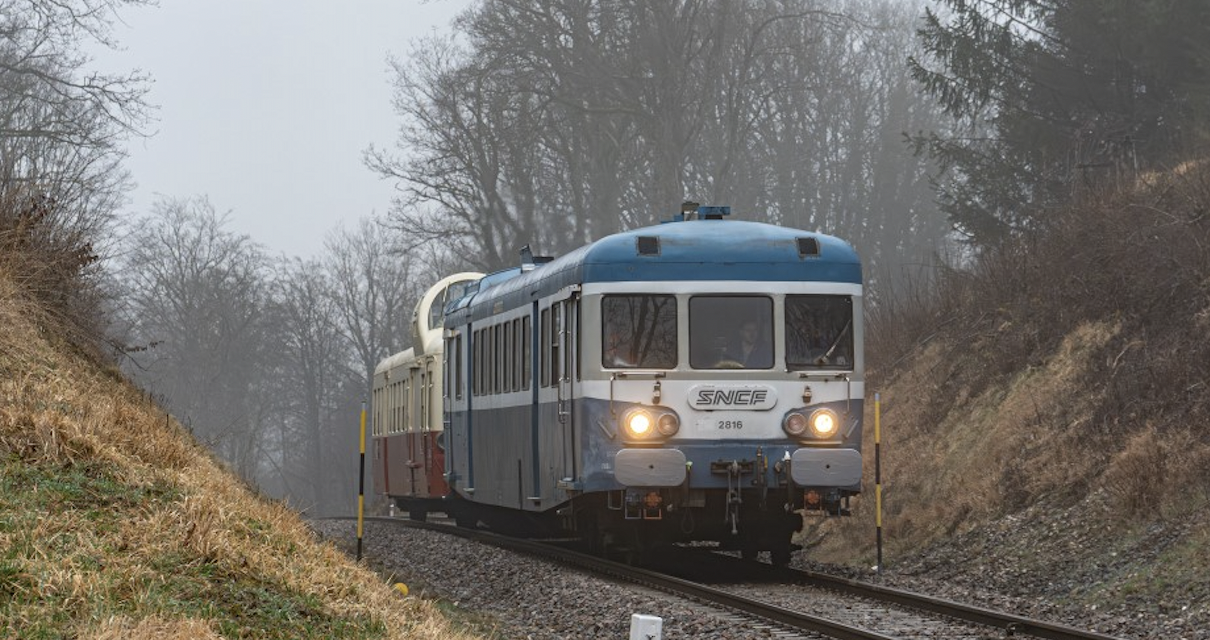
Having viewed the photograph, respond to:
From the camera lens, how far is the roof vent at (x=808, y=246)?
1689 cm

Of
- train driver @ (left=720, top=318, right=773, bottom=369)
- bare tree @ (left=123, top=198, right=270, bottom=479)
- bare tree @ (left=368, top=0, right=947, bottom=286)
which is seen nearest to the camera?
train driver @ (left=720, top=318, right=773, bottom=369)

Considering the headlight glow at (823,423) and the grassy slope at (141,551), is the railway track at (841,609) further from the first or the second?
the grassy slope at (141,551)

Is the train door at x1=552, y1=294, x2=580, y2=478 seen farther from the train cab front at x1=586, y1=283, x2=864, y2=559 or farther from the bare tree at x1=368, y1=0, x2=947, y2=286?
the bare tree at x1=368, y1=0, x2=947, y2=286

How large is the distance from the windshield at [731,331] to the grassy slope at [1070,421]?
8.77 ft

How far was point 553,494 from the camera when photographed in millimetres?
18172

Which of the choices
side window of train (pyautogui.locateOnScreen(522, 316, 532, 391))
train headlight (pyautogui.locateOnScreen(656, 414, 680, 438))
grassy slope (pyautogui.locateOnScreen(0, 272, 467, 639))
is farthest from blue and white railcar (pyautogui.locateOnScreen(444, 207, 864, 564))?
grassy slope (pyautogui.locateOnScreen(0, 272, 467, 639))

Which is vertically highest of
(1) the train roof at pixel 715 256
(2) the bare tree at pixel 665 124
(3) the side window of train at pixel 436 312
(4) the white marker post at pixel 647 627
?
(2) the bare tree at pixel 665 124

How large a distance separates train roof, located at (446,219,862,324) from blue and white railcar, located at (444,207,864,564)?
1cm

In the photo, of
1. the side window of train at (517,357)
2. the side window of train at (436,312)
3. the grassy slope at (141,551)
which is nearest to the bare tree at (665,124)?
the side window of train at (436,312)

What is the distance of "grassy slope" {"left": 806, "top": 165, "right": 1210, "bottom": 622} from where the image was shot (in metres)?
15.1

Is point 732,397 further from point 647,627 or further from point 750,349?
point 647,627

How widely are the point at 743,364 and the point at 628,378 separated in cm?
107

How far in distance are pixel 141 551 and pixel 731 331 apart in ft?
26.0

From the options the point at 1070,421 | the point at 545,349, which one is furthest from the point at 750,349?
the point at 1070,421
